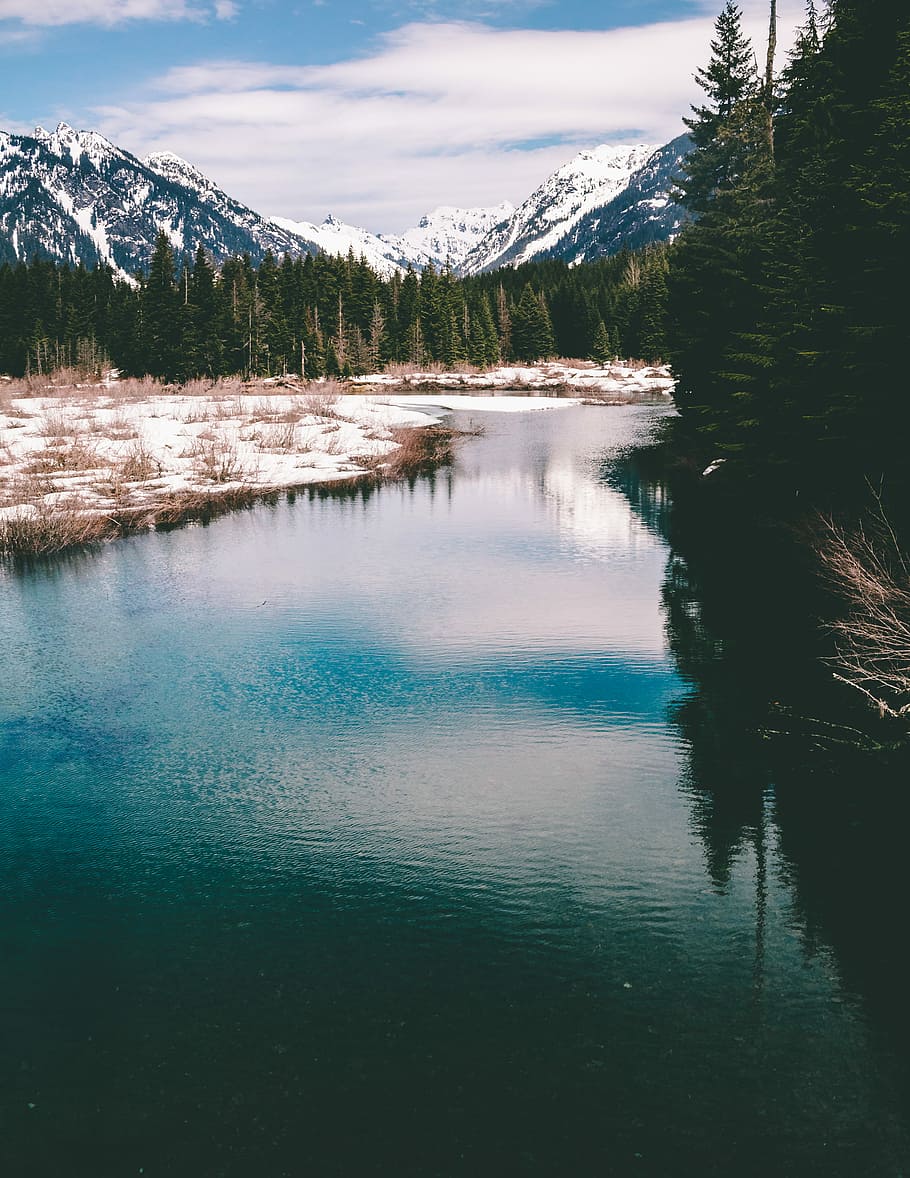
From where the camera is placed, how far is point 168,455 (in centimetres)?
3909

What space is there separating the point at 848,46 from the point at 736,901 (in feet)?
63.9

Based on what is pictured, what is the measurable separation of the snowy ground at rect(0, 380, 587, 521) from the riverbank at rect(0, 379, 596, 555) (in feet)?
0.22

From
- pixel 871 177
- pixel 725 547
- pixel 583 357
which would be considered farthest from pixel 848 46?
pixel 583 357

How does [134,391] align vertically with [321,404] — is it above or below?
above

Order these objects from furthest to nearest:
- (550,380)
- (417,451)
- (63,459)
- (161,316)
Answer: (550,380)
(161,316)
(417,451)
(63,459)

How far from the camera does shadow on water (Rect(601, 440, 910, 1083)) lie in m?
8.88

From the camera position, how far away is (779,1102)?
693cm

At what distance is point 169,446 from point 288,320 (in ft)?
206

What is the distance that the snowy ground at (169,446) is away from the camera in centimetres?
3253

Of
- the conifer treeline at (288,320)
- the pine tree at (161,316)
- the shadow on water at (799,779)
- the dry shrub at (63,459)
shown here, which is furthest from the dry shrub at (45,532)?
the pine tree at (161,316)

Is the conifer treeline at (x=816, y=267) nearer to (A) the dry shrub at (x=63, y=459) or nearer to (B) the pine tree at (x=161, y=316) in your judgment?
(A) the dry shrub at (x=63, y=459)

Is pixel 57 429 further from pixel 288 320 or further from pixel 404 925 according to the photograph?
pixel 288 320

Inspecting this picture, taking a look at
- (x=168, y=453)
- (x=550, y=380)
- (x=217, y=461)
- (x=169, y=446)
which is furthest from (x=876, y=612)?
(x=550, y=380)

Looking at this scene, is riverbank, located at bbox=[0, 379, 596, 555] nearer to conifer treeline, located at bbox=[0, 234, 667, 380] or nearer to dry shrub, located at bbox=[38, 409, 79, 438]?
dry shrub, located at bbox=[38, 409, 79, 438]
